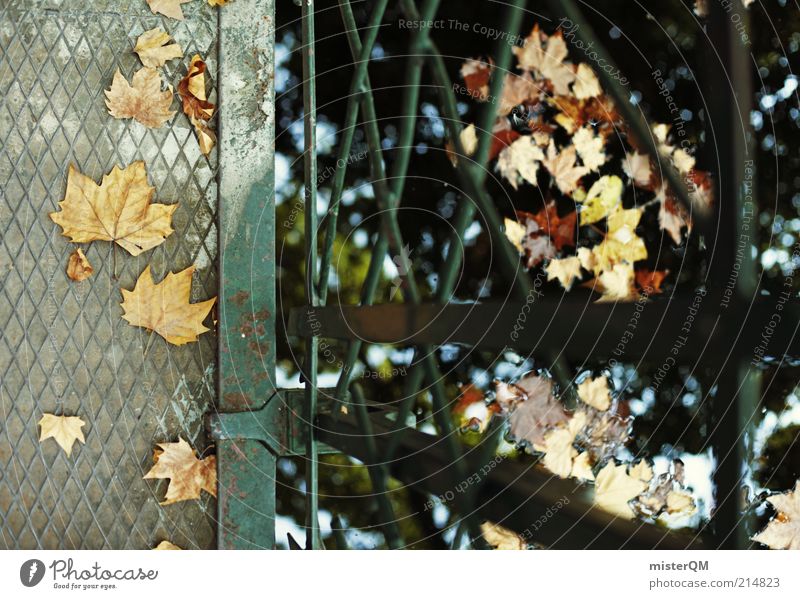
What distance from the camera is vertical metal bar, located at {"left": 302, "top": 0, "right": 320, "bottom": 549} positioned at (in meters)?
0.87

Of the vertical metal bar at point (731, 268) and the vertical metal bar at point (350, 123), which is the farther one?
the vertical metal bar at point (350, 123)

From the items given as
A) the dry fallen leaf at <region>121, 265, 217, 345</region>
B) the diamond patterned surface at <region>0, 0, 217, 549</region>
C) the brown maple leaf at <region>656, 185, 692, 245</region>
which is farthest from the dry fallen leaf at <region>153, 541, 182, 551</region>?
the brown maple leaf at <region>656, 185, 692, 245</region>

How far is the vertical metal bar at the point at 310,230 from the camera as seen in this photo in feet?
2.85

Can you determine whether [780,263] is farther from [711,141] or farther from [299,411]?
[299,411]

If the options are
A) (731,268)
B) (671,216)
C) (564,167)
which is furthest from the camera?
(564,167)

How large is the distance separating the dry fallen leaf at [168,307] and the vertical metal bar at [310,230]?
12cm

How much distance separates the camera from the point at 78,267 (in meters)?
0.88

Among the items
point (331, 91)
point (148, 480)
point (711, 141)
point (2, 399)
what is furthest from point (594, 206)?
point (2, 399)

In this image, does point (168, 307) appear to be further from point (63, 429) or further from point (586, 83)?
point (586, 83)

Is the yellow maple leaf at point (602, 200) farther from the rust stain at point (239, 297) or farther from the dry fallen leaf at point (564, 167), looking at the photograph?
the rust stain at point (239, 297)

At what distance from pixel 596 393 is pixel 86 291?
59 centimetres

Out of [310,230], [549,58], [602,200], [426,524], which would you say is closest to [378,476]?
[426,524]
